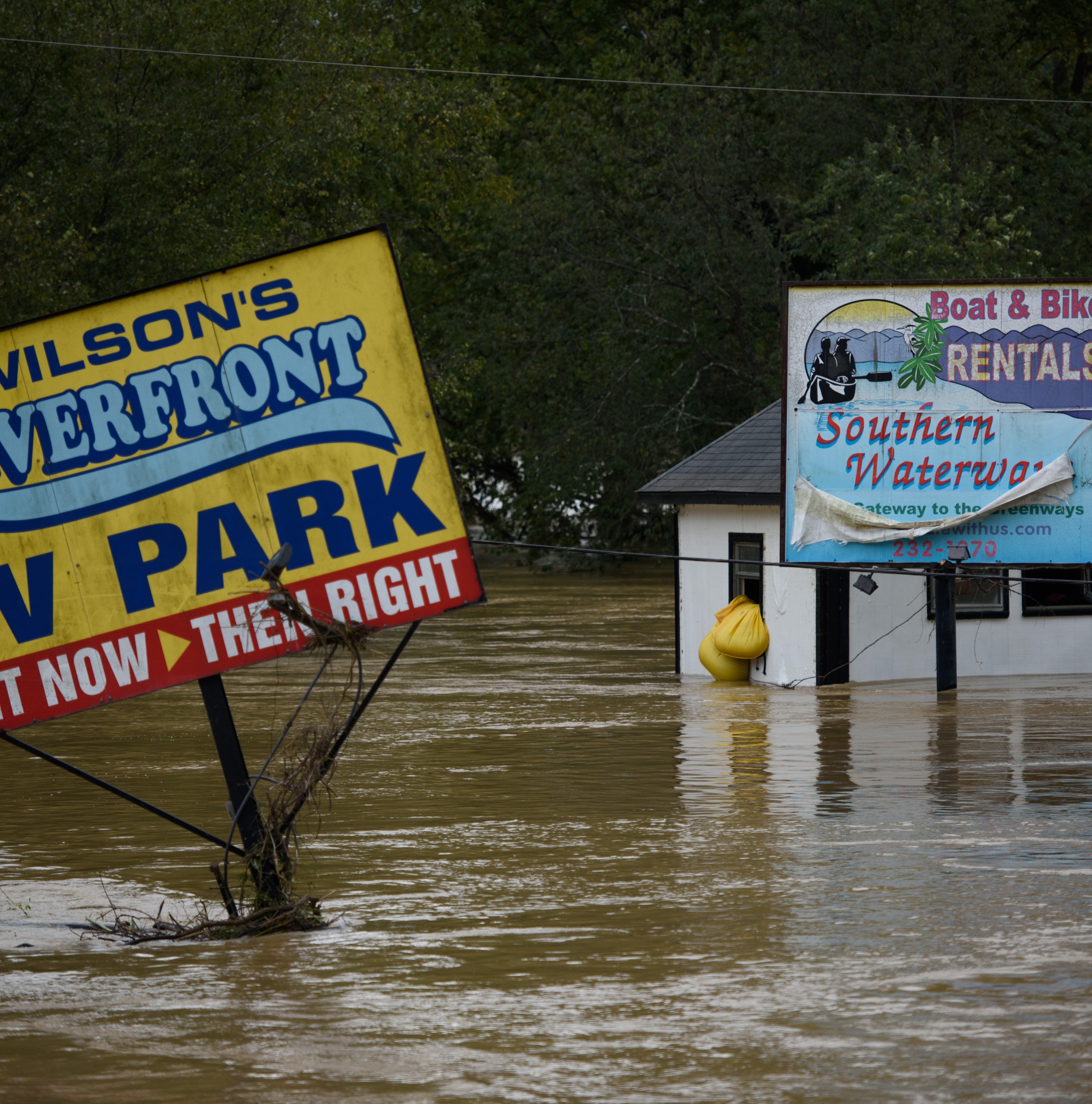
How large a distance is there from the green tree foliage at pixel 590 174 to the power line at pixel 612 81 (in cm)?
18

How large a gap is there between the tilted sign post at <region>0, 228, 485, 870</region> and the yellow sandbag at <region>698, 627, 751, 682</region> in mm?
14485

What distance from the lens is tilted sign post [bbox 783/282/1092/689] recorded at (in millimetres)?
21422

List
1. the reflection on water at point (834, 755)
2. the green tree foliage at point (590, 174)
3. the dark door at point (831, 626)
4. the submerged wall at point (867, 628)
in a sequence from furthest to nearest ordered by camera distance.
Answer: the green tree foliage at point (590, 174) → the submerged wall at point (867, 628) → the dark door at point (831, 626) → the reflection on water at point (834, 755)

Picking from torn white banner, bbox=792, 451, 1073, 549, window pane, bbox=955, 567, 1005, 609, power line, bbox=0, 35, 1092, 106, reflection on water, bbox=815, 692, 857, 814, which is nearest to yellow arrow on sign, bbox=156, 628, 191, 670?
reflection on water, bbox=815, 692, 857, 814

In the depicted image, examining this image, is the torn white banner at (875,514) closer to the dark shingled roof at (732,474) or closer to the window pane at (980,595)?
the dark shingled roof at (732,474)

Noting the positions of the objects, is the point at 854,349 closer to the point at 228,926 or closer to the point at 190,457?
the point at 190,457

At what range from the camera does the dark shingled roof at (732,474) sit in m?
24.4

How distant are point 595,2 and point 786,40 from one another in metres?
14.1

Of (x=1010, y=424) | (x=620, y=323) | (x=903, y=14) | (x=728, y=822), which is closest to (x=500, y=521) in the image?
(x=620, y=323)

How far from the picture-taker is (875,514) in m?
21.6

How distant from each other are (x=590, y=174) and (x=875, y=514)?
27933mm

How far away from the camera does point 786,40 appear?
47.2 metres

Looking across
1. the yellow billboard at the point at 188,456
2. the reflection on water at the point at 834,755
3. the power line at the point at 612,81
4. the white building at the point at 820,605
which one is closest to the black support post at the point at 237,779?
the yellow billboard at the point at 188,456

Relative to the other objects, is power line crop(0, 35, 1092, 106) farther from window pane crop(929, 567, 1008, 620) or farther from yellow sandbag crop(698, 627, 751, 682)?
window pane crop(929, 567, 1008, 620)
